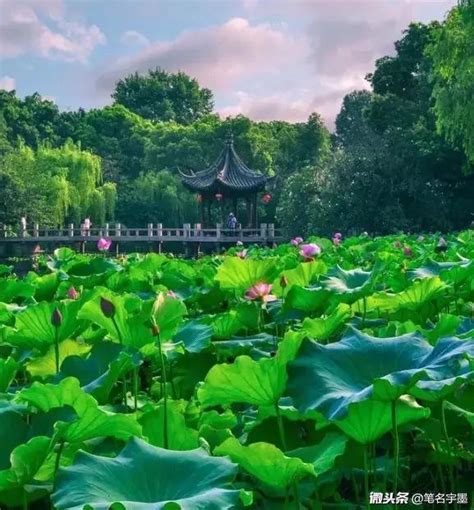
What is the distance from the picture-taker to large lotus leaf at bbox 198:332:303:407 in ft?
2.77

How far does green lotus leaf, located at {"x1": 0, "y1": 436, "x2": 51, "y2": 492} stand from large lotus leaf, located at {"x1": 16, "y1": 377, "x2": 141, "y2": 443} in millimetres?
20

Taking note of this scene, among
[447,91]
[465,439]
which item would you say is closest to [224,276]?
[465,439]

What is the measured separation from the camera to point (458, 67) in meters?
12.6

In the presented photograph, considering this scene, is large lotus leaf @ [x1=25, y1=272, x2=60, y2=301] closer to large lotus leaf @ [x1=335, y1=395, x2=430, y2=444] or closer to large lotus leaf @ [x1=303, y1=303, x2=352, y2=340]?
large lotus leaf @ [x1=303, y1=303, x2=352, y2=340]

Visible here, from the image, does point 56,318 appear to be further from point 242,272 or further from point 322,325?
point 242,272

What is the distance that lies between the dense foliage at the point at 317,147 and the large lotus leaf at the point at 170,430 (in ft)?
40.3

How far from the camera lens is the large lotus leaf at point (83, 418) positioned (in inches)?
30.3

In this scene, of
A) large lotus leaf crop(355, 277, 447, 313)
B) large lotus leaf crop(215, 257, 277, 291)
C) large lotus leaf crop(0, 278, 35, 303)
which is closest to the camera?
large lotus leaf crop(355, 277, 447, 313)

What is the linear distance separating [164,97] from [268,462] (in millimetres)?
49264

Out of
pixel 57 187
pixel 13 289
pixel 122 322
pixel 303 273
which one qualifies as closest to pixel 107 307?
pixel 122 322

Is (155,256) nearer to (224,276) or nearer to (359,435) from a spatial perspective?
(224,276)

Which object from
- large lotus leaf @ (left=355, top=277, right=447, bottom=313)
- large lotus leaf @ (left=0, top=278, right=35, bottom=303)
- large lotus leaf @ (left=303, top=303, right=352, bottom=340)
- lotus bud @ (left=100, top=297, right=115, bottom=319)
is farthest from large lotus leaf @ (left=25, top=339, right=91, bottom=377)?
large lotus leaf @ (left=0, top=278, right=35, bottom=303)

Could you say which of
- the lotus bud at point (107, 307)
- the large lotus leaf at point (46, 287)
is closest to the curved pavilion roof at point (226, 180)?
the large lotus leaf at point (46, 287)

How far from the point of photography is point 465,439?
3.39ft
